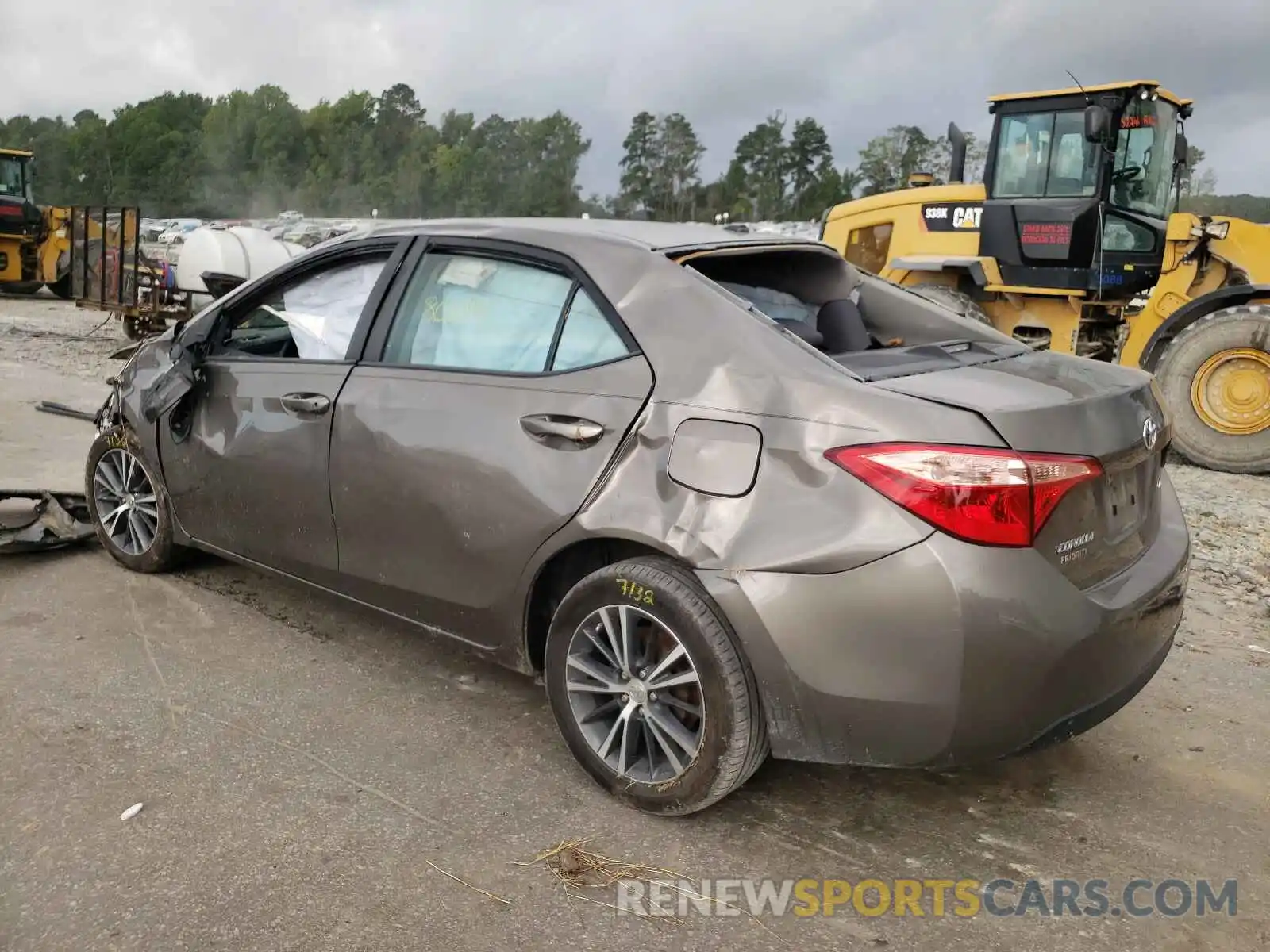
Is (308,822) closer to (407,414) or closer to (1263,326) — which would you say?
(407,414)

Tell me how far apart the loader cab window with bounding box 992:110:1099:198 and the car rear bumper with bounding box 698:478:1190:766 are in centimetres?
724

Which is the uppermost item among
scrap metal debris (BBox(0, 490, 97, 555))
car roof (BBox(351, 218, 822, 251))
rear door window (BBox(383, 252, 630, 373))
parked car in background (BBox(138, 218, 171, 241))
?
parked car in background (BBox(138, 218, 171, 241))

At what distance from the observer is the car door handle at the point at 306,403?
11.6 feet

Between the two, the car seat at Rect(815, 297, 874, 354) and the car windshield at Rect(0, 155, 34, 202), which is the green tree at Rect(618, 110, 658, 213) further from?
the car seat at Rect(815, 297, 874, 354)

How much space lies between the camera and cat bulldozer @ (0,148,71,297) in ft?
67.6

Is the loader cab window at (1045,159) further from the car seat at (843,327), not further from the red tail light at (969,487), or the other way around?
the red tail light at (969,487)

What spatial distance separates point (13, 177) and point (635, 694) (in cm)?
2340

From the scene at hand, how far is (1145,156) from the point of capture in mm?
8758

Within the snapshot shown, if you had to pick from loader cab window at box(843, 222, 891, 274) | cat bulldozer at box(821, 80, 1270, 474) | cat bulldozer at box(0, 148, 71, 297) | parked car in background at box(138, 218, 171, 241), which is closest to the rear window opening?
cat bulldozer at box(821, 80, 1270, 474)

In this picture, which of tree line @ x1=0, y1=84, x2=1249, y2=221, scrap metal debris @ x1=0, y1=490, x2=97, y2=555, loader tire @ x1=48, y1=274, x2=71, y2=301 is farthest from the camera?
tree line @ x1=0, y1=84, x2=1249, y2=221

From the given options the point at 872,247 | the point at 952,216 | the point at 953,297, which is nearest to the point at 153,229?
the point at 872,247

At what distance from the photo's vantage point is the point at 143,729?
3.25 metres

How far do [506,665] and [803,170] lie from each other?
268 feet

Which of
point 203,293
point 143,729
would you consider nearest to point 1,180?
point 203,293
